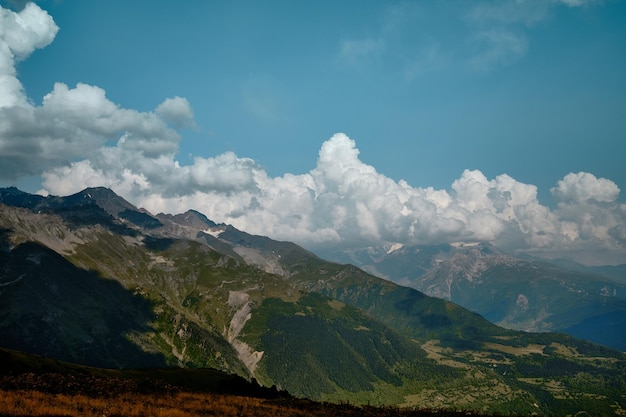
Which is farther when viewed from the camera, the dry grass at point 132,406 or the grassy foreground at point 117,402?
the grassy foreground at point 117,402

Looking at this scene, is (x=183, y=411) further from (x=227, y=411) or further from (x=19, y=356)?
(x=19, y=356)

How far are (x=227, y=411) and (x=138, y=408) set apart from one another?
7.75 meters

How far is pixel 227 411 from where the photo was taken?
37.1 metres

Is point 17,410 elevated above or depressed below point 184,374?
above

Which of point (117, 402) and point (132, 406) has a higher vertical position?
point (132, 406)

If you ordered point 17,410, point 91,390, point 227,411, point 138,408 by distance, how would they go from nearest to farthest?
point 17,410 → point 138,408 → point 227,411 → point 91,390

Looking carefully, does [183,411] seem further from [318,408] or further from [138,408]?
[318,408]

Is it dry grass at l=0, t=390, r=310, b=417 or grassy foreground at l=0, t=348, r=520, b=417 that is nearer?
dry grass at l=0, t=390, r=310, b=417

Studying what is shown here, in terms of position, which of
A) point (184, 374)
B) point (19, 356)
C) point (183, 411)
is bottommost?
point (184, 374)

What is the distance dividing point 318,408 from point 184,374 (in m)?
42.3

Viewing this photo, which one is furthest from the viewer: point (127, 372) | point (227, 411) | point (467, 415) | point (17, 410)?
point (127, 372)

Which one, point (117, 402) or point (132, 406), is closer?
point (132, 406)

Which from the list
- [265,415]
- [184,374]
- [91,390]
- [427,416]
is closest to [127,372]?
[184,374]

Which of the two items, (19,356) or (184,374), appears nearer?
(19,356)
